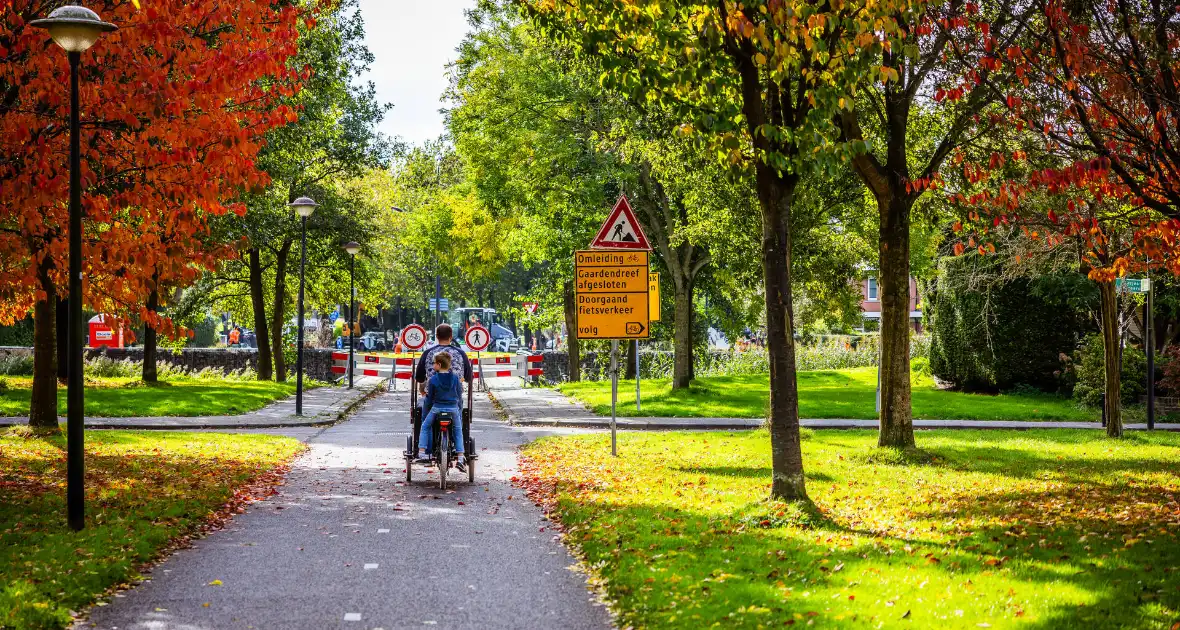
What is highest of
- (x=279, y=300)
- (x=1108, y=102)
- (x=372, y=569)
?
(x=1108, y=102)

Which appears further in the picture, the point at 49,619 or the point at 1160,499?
the point at 1160,499

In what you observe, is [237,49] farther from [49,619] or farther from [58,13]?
[49,619]

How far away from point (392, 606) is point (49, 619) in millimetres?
1962

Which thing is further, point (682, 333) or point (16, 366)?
point (16, 366)

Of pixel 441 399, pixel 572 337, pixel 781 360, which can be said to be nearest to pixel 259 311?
pixel 572 337

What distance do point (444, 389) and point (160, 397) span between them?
16865 millimetres

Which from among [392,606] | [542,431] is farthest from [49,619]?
[542,431]

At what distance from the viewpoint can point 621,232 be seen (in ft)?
52.0

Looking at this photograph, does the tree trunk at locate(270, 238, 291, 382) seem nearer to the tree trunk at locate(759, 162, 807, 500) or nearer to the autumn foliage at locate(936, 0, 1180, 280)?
the tree trunk at locate(759, 162, 807, 500)

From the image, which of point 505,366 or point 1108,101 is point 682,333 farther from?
point 1108,101

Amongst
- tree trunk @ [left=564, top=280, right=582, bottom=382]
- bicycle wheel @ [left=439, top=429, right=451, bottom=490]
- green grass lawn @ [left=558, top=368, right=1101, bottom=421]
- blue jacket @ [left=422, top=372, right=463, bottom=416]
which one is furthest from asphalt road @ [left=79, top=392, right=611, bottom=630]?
tree trunk @ [left=564, top=280, right=582, bottom=382]

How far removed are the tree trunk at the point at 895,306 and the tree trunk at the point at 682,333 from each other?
15.2 m

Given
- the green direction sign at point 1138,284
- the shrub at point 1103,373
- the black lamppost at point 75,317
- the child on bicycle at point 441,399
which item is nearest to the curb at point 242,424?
the child on bicycle at point 441,399

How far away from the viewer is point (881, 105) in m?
16.8
